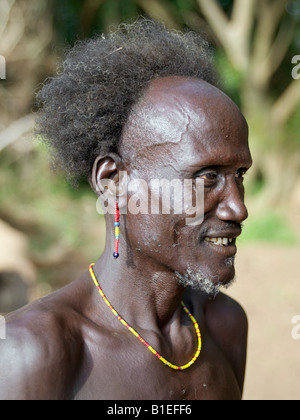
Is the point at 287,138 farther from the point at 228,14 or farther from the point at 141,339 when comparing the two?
the point at 141,339

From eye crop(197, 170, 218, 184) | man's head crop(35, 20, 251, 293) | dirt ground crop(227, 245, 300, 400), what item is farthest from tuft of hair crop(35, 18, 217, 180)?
dirt ground crop(227, 245, 300, 400)

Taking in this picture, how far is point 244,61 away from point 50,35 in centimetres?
422

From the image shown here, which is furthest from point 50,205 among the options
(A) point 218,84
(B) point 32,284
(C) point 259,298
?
(A) point 218,84

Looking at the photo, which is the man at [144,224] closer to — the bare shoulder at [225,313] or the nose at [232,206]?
the nose at [232,206]

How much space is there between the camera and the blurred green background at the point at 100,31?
30.0 ft

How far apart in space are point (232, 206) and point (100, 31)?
10.1 m

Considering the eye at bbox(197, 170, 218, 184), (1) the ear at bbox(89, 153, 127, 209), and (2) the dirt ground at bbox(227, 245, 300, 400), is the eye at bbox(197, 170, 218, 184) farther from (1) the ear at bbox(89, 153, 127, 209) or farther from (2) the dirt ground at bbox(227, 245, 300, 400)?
(2) the dirt ground at bbox(227, 245, 300, 400)

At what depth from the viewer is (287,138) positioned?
11117 mm

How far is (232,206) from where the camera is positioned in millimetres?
2004

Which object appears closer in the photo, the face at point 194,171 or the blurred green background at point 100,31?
the face at point 194,171

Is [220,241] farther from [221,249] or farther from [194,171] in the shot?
[194,171]

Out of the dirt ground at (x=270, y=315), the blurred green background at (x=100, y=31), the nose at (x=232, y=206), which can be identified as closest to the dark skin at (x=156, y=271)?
the nose at (x=232, y=206)

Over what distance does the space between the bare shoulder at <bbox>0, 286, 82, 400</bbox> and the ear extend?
0.54 metres

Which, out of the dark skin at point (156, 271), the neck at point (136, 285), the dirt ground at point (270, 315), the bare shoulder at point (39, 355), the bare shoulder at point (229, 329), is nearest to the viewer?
the bare shoulder at point (39, 355)
